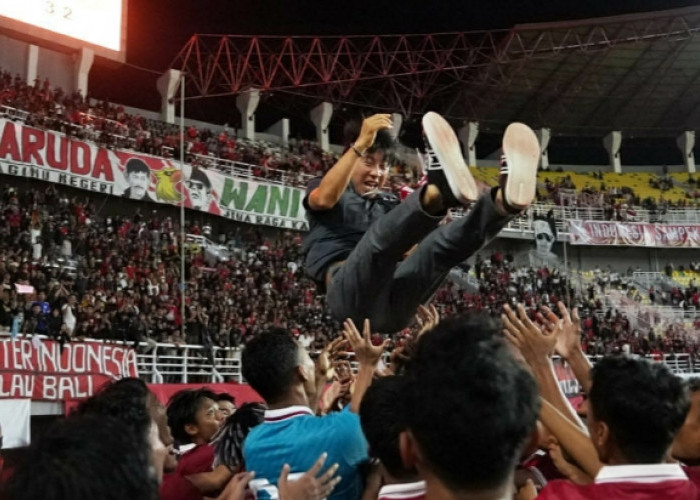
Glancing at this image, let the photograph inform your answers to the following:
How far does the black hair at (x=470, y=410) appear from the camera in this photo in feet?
3.95

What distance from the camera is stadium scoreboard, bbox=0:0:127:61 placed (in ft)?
55.8

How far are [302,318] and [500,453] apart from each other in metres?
14.3

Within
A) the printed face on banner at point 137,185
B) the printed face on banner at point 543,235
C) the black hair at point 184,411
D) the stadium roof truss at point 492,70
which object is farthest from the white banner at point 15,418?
the printed face on banner at point 543,235

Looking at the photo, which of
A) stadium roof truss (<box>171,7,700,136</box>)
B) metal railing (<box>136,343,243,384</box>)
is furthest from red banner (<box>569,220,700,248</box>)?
metal railing (<box>136,343,243,384</box>)

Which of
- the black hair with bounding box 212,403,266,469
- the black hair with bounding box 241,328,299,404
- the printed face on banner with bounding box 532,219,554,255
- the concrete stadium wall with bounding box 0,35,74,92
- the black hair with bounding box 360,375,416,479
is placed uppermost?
the concrete stadium wall with bounding box 0,35,74,92

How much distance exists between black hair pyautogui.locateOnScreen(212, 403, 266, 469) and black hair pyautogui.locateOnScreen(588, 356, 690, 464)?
152 centimetres

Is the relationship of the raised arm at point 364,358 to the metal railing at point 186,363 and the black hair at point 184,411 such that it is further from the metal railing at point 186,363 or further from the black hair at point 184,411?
the metal railing at point 186,363

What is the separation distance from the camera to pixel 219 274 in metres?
15.5

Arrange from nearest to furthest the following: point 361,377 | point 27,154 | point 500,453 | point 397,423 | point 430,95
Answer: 1. point 500,453
2. point 397,423
3. point 361,377
4. point 27,154
5. point 430,95

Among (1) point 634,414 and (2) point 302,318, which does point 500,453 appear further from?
(2) point 302,318

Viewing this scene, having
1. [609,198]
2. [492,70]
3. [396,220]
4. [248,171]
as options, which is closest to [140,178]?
[248,171]

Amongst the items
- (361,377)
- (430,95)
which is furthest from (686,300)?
(361,377)

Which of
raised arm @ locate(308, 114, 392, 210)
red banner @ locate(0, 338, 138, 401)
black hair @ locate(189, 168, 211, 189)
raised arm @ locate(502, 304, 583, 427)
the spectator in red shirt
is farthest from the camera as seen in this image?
black hair @ locate(189, 168, 211, 189)

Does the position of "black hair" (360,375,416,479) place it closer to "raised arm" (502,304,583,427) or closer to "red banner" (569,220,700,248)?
"raised arm" (502,304,583,427)
